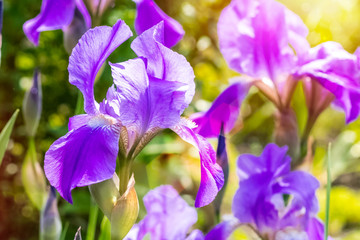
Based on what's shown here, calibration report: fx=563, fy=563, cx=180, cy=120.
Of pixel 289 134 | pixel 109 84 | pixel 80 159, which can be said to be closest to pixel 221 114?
pixel 289 134

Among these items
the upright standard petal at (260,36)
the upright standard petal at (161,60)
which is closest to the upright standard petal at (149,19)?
the upright standard petal at (161,60)

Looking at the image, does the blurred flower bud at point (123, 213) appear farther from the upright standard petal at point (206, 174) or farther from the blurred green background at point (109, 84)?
the blurred green background at point (109, 84)

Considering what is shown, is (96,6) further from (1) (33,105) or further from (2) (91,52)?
(2) (91,52)

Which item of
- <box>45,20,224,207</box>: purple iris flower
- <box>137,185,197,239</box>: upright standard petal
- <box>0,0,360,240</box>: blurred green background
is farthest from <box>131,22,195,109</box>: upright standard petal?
<box>0,0,360,240</box>: blurred green background

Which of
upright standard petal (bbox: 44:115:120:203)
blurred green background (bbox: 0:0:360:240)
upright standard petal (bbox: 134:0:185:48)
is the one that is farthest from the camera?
blurred green background (bbox: 0:0:360:240)

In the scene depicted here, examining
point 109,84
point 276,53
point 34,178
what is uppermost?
point 276,53

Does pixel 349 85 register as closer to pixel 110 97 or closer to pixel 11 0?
pixel 110 97

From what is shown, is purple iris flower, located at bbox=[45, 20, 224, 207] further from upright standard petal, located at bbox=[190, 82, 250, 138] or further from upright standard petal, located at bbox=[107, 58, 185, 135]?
upright standard petal, located at bbox=[190, 82, 250, 138]
